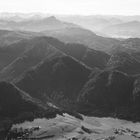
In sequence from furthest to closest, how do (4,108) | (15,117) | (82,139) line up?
(4,108)
(15,117)
(82,139)

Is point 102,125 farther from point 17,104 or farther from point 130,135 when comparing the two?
point 17,104

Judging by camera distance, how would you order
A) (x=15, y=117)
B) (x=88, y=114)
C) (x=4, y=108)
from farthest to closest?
(x=88, y=114)
(x=4, y=108)
(x=15, y=117)

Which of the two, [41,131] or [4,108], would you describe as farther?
[4,108]

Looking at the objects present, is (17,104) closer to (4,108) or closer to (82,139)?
(4,108)

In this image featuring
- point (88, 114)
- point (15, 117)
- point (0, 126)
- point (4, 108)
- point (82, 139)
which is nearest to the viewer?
point (82, 139)

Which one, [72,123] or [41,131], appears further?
[72,123]

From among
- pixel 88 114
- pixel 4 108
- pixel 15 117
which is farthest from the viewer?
pixel 88 114

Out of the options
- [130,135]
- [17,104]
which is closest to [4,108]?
[17,104]

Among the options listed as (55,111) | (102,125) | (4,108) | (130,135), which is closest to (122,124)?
(102,125)
